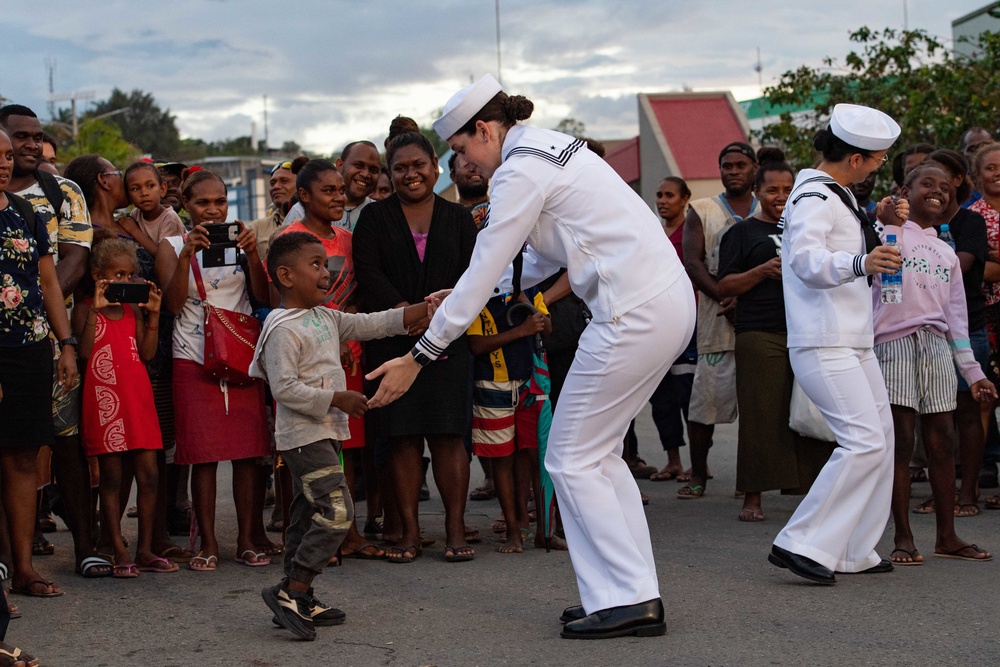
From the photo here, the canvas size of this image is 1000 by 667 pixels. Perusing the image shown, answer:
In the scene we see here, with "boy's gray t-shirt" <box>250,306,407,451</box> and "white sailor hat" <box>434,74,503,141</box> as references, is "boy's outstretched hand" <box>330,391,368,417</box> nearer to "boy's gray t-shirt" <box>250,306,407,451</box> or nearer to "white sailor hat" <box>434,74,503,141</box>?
"boy's gray t-shirt" <box>250,306,407,451</box>

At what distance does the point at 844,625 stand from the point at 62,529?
5270mm

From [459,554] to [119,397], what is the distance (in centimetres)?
A: 191

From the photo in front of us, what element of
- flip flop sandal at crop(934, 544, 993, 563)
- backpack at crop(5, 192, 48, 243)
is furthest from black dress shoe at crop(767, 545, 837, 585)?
backpack at crop(5, 192, 48, 243)

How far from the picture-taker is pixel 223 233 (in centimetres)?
639

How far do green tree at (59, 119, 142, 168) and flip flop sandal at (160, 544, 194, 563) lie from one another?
138ft

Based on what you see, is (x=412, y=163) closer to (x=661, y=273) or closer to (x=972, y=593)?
(x=661, y=273)

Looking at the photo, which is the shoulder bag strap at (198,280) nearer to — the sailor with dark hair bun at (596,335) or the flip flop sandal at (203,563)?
the flip flop sandal at (203,563)

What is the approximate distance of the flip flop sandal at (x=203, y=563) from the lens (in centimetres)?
634

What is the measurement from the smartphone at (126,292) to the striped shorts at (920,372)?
12.4 feet

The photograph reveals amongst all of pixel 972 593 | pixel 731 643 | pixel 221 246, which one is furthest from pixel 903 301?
pixel 221 246

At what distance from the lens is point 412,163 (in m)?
6.68

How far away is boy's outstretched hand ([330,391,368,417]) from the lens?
16.4 ft

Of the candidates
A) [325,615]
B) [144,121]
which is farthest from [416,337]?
[144,121]

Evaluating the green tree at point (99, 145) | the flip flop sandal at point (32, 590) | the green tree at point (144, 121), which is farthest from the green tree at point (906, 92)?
the green tree at point (144, 121)
